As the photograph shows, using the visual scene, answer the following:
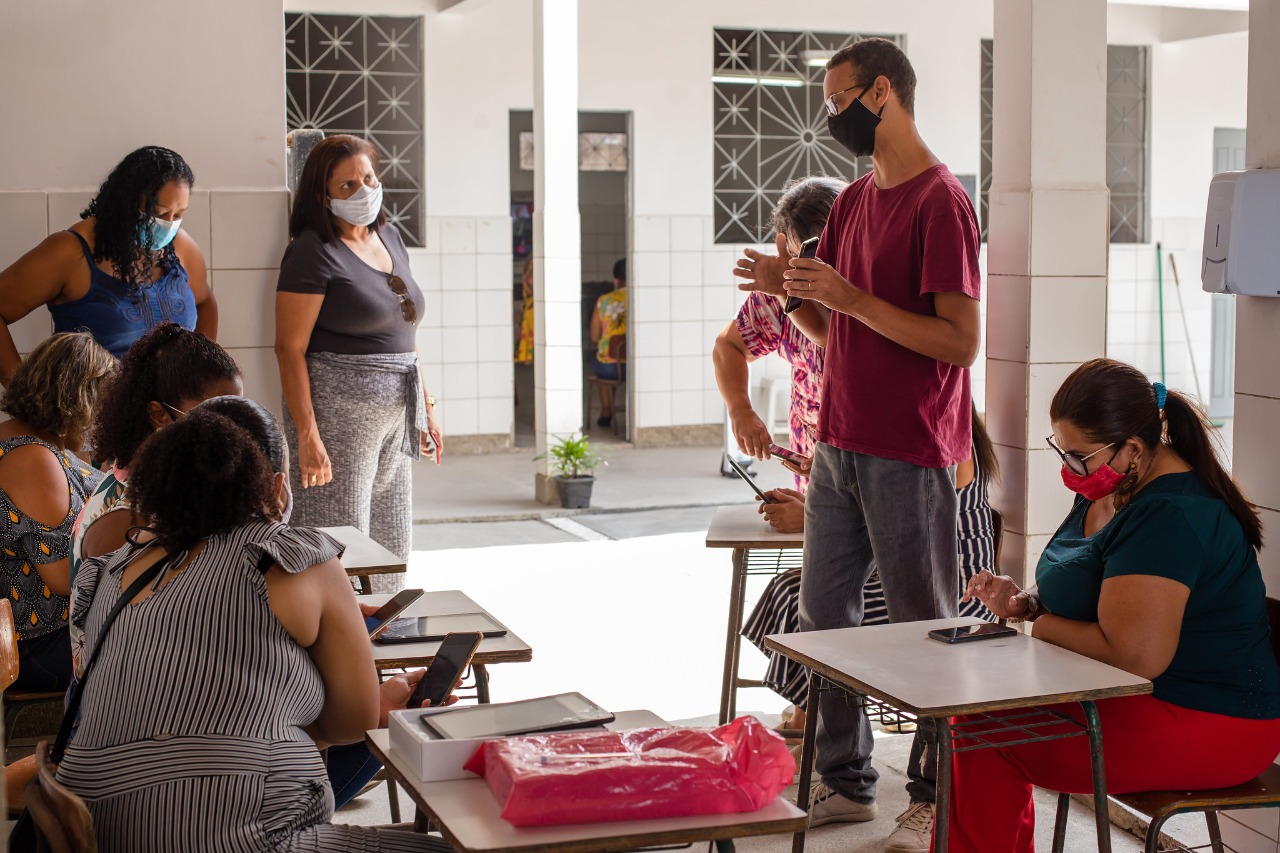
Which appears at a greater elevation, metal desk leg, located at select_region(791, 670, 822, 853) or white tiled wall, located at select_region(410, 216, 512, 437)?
white tiled wall, located at select_region(410, 216, 512, 437)

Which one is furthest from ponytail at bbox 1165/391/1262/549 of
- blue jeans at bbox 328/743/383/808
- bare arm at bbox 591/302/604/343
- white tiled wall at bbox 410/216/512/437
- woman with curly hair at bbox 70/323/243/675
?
bare arm at bbox 591/302/604/343

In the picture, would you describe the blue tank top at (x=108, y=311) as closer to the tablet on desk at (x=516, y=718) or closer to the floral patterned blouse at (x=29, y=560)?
the floral patterned blouse at (x=29, y=560)

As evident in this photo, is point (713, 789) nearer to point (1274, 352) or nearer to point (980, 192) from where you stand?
point (1274, 352)

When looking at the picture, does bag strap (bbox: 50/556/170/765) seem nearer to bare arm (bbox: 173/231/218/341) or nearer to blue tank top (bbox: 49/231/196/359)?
blue tank top (bbox: 49/231/196/359)

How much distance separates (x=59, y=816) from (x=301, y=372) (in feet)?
7.56

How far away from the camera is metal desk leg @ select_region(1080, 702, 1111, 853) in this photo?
7.54 feet

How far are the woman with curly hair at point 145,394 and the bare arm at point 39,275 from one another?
110 cm

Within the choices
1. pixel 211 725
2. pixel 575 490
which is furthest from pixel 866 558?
pixel 575 490

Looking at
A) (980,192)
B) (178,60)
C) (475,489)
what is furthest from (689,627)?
(980,192)

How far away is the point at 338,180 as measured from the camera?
4047 millimetres

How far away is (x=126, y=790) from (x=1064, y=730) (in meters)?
1.61

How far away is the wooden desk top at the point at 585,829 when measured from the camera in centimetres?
166

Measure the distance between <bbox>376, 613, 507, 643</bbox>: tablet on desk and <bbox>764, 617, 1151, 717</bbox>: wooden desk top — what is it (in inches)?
22.4

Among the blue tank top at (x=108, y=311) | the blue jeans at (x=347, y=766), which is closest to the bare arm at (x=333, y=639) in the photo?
the blue jeans at (x=347, y=766)
